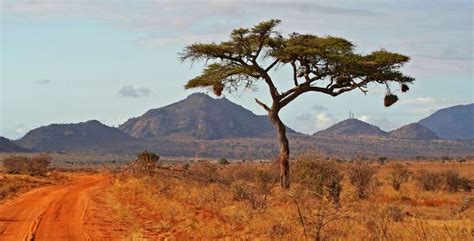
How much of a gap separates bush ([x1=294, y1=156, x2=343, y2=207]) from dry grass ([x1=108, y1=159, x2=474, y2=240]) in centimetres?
50

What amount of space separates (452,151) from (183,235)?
173 meters

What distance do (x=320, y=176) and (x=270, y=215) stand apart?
685 cm

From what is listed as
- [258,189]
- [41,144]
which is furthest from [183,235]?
[41,144]

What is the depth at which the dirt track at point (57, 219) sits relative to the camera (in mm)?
16922

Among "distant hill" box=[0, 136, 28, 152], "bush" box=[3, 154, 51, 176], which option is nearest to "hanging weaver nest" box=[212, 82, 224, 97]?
"bush" box=[3, 154, 51, 176]

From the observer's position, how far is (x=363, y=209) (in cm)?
2102

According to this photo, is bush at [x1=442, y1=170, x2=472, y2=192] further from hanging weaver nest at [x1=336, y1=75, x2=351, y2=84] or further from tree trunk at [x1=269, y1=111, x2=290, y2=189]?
tree trunk at [x1=269, y1=111, x2=290, y2=189]

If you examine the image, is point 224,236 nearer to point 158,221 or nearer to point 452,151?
point 158,221

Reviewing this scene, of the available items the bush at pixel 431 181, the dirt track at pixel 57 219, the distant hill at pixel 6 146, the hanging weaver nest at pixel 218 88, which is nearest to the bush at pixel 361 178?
the bush at pixel 431 181

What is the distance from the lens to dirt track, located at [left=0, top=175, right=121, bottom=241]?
16.9 meters

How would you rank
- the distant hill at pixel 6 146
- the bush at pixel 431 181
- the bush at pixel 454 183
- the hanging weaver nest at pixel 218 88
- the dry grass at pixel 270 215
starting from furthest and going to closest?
the distant hill at pixel 6 146, the bush at pixel 431 181, the bush at pixel 454 183, the hanging weaver nest at pixel 218 88, the dry grass at pixel 270 215

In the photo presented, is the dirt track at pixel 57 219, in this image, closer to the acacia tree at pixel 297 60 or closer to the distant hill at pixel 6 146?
the acacia tree at pixel 297 60

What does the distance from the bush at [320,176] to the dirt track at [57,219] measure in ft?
25.3

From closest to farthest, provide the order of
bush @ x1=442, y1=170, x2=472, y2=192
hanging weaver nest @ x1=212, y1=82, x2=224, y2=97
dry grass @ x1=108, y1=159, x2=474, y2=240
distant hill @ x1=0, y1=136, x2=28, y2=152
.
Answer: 1. dry grass @ x1=108, y1=159, x2=474, y2=240
2. hanging weaver nest @ x1=212, y1=82, x2=224, y2=97
3. bush @ x1=442, y1=170, x2=472, y2=192
4. distant hill @ x1=0, y1=136, x2=28, y2=152
